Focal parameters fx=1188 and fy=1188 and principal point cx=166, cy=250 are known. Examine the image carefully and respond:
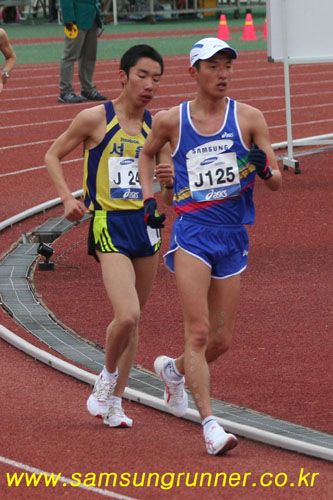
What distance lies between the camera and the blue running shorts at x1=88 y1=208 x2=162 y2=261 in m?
6.45

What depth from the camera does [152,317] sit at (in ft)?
28.8

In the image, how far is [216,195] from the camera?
6102 millimetres

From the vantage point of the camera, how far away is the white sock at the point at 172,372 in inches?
254

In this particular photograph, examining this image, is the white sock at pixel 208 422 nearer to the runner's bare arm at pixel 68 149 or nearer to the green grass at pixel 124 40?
the runner's bare arm at pixel 68 149

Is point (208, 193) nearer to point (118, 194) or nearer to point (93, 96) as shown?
point (118, 194)

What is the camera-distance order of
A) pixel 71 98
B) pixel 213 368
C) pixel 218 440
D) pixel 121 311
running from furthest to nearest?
1. pixel 71 98
2. pixel 213 368
3. pixel 121 311
4. pixel 218 440

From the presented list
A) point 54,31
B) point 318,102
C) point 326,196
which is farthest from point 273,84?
point 54,31

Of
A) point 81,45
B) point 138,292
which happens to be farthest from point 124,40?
point 138,292

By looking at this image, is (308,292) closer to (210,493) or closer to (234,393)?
(234,393)

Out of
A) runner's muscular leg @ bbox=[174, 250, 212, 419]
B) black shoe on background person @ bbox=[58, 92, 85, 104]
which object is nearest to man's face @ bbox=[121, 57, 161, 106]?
runner's muscular leg @ bbox=[174, 250, 212, 419]

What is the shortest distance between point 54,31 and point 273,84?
14143 millimetres

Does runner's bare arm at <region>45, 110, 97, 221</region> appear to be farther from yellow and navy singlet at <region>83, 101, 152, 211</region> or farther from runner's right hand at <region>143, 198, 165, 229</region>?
runner's right hand at <region>143, 198, 165, 229</region>

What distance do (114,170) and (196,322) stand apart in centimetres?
103

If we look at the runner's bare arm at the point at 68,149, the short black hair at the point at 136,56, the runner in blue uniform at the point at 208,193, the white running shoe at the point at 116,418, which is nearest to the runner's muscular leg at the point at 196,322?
the runner in blue uniform at the point at 208,193
